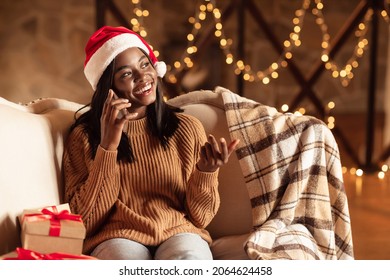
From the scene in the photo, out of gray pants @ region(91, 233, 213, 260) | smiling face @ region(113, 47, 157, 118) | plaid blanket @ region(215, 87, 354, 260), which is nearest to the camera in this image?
gray pants @ region(91, 233, 213, 260)

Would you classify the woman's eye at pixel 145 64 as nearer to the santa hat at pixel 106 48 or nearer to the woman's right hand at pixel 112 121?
the santa hat at pixel 106 48

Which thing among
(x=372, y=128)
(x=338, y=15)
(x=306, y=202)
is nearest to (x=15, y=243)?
(x=306, y=202)

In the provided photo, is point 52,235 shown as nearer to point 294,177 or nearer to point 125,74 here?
point 125,74

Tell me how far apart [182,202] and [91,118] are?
1.04ft

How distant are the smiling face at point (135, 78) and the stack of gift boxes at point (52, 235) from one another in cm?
36

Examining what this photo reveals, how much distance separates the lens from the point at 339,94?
199 inches

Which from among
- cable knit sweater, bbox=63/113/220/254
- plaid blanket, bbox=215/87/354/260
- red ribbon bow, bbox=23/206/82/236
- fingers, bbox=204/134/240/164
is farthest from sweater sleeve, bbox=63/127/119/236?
plaid blanket, bbox=215/87/354/260

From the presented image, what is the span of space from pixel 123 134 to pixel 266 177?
1.30 feet

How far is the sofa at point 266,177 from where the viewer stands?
162 centimetres

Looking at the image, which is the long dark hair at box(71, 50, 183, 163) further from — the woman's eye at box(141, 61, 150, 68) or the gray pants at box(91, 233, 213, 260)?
the gray pants at box(91, 233, 213, 260)

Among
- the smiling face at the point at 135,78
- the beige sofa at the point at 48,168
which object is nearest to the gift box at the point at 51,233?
the beige sofa at the point at 48,168

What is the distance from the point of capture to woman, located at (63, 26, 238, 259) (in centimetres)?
150
